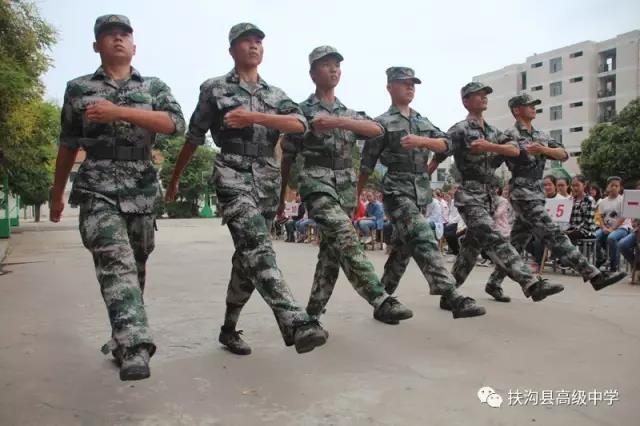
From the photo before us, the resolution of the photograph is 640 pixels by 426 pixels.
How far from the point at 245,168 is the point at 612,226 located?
24.1ft

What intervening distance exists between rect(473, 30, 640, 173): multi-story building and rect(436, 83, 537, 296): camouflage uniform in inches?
1999

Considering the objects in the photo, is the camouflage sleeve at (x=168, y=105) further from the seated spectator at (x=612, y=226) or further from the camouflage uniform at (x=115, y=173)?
the seated spectator at (x=612, y=226)

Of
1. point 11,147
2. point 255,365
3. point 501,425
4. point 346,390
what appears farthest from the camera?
point 11,147

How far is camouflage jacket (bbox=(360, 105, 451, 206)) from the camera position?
5.24 metres

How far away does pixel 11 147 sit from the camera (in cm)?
1485

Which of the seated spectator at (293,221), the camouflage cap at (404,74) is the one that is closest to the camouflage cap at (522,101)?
the camouflage cap at (404,74)

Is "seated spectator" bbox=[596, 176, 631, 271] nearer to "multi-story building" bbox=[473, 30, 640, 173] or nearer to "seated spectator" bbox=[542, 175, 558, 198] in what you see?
"seated spectator" bbox=[542, 175, 558, 198]

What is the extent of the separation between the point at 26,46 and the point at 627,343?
1568cm

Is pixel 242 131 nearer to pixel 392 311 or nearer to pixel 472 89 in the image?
pixel 392 311

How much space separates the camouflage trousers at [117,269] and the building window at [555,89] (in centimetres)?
5846

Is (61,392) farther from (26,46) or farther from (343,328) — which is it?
(26,46)

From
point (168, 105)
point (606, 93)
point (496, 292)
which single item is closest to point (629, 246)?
point (496, 292)

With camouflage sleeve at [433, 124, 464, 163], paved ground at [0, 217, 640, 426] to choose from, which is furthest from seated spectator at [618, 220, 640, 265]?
camouflage sleeve at [433, 124, 464, 163]

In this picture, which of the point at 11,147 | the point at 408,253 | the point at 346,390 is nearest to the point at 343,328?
the point at 408,253
